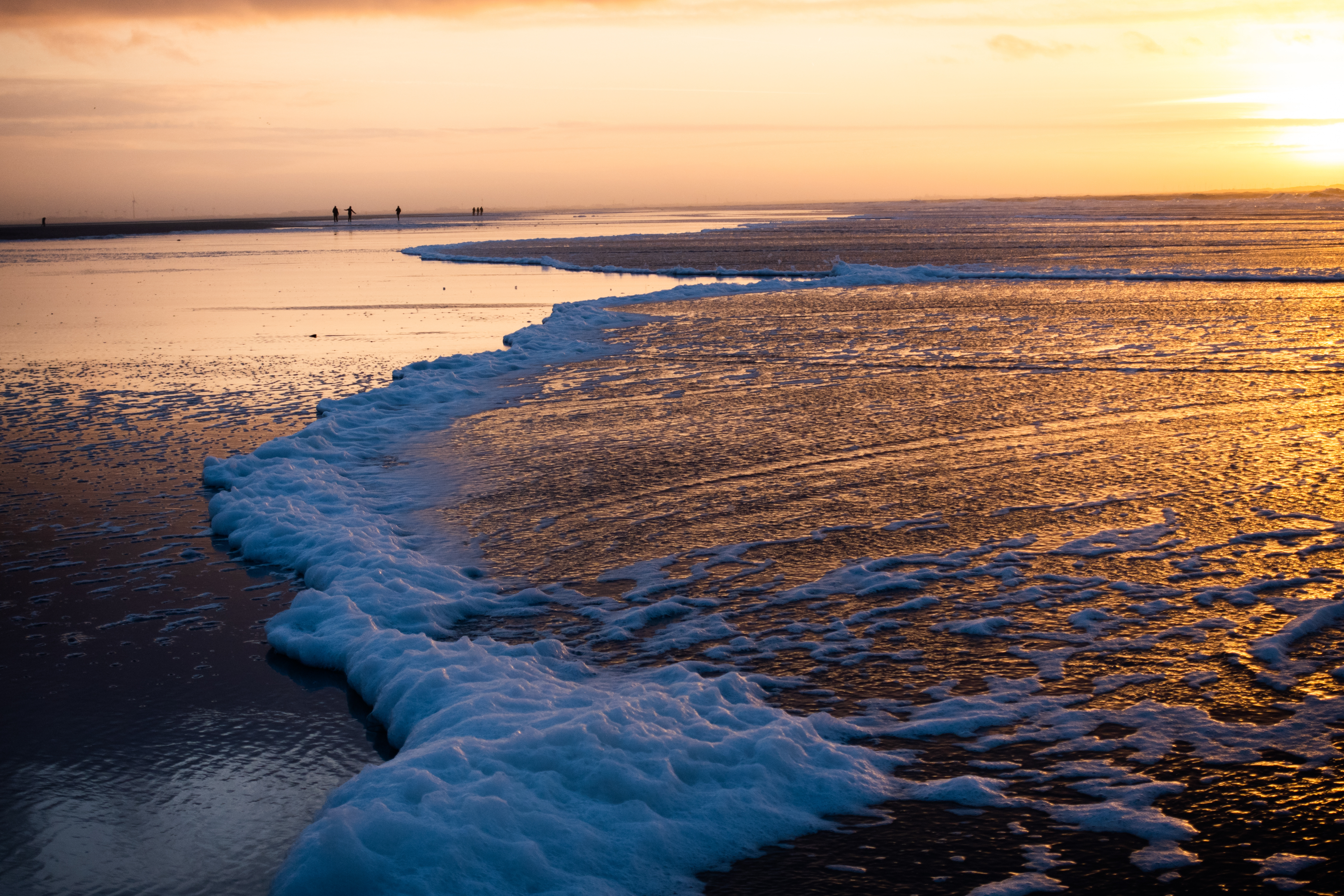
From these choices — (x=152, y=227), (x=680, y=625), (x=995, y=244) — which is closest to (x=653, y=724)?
(x=680, y=625)

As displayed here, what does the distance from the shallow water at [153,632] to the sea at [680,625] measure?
0.03 metres

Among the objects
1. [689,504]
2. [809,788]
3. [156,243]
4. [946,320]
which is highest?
[156,243]

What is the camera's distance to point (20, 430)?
12008 millimetres

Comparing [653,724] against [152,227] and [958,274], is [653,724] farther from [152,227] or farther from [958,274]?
[152,227]

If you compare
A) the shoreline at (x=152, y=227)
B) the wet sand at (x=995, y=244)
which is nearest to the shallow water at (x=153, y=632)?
the wet sand at (x=995, y=244)

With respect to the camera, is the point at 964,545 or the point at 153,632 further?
the point at 964,545

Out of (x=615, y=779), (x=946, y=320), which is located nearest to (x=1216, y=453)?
(x=615, y=779)

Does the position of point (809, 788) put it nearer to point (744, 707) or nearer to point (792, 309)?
point (744, 707)

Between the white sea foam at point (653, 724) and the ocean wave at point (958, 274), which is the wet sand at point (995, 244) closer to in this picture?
the ocean wave at point (958, 274)

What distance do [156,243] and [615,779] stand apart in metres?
75.3

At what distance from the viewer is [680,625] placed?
255 inches

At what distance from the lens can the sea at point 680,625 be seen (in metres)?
4.18

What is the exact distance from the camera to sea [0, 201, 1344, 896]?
4180 mm

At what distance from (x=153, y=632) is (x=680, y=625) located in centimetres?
368
